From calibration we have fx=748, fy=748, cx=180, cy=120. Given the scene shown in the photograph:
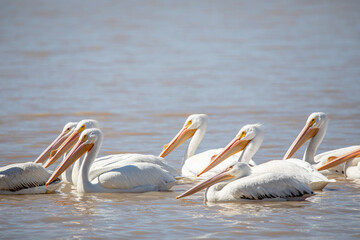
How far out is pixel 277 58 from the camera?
1950cm

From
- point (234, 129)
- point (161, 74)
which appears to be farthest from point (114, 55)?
point (234, 129)

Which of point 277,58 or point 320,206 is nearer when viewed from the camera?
point 320,206

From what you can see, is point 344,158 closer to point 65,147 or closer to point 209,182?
point 209,182

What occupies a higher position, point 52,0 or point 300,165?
point 52,0

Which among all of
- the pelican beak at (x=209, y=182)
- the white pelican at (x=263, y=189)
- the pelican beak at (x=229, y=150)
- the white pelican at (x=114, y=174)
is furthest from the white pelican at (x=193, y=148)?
the white pelican at (x=263, y=189)

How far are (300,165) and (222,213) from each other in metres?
1.23

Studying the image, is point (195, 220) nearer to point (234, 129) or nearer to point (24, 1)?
point (234, 129)

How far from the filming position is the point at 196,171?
766 cm

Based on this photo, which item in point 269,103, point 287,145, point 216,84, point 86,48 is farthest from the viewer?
point 86,48

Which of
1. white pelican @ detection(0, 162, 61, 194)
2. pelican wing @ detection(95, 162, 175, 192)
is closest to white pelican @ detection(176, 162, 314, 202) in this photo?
→ pelican wing @ detection(95, 162, 175, 192)

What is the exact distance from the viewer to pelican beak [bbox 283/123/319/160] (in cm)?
793

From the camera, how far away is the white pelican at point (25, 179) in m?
6.70

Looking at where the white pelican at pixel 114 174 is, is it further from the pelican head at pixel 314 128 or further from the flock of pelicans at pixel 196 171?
the pelican head at pixel 314 128

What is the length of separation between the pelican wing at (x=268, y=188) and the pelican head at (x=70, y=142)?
6.15 ft
